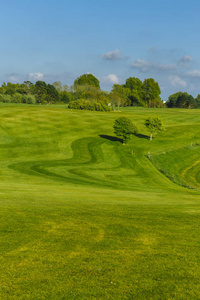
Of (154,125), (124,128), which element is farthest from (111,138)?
(154,125)

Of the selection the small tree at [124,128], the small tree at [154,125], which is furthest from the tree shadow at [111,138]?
the small tree at [154,125]

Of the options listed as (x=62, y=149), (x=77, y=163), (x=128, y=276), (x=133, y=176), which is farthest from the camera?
(x=62, y=149)

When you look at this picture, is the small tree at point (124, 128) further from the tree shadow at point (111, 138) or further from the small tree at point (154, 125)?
the small tree at point (154, 125)

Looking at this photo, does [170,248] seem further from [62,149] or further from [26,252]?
[62,149]

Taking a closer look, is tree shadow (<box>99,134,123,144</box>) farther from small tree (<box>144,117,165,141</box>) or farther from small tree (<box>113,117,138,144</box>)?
small tree (<box>144,117,165,141</box>)

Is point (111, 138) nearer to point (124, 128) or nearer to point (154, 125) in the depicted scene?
point (124, 128)

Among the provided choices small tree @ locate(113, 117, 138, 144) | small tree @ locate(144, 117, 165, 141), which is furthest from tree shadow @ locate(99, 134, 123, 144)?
small tree @ locate(144, 117, 165, 141)

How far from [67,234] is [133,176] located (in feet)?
124

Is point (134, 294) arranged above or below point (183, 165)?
above

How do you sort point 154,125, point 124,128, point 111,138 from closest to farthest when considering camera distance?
point 124,128 < point 111,138 < point 154,125

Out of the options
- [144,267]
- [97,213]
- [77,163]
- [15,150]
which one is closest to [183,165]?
[77,163]

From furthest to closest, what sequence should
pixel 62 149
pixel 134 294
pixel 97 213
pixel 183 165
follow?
pixel 62 149, pixel 183 165, pixel 97 213, pixel 134 294

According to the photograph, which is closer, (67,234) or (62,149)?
(67,234)

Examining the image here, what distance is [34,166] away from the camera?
4912cm
